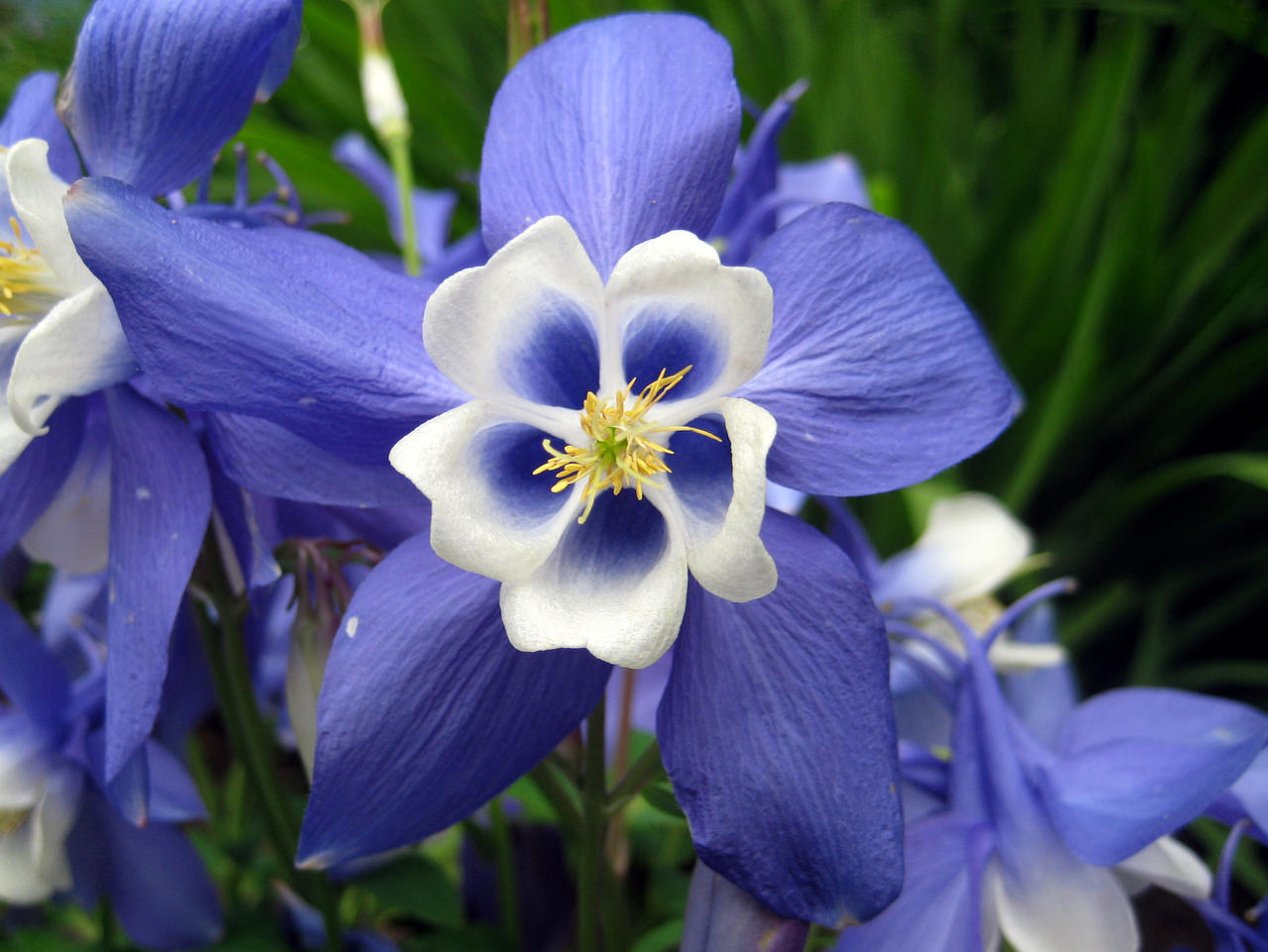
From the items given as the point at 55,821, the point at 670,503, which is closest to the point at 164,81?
the point at 670,503

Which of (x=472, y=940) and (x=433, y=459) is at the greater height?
(x=433, y=459)

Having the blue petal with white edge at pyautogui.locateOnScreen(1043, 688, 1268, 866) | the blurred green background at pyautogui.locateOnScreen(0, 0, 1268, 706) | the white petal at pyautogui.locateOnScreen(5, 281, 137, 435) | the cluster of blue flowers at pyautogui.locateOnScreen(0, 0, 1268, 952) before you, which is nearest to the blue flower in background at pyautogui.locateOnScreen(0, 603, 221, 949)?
the cluster of blue flowers at pyautogui.locateOnScreen(0, 0, 1268, 952)

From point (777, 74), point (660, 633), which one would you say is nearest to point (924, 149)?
point (777, 74)

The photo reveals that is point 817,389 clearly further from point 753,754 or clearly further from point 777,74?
point 777,74

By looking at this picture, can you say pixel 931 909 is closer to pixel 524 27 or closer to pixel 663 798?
pixel 663 798

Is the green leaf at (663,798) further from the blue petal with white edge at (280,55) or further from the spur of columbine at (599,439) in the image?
the blue petal with white edge at (280,55)

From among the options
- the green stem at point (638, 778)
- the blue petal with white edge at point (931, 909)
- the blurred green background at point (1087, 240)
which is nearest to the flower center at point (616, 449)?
the green stem at point (638, 778)
